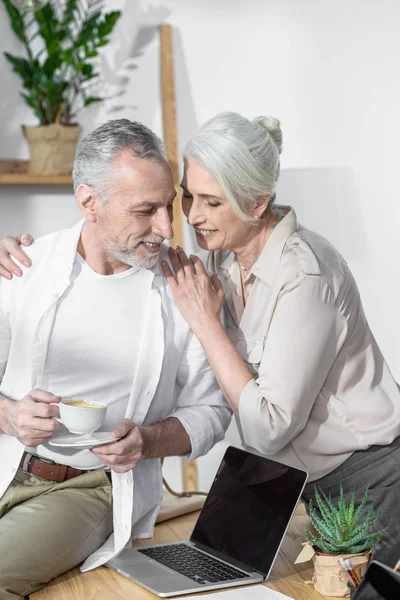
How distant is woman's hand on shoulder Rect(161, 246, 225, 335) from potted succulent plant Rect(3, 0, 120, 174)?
1.21 metres

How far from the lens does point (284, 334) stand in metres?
1.82

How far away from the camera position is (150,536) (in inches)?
80.4

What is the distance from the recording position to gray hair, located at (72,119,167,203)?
189 cm

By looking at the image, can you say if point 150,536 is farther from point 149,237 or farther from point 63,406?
point 149,237

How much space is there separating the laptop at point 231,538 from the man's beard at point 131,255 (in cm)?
49

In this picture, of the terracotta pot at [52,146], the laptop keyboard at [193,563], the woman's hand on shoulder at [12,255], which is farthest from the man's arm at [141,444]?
the terracotta pot at [52,146]

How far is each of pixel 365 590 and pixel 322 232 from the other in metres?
2.17

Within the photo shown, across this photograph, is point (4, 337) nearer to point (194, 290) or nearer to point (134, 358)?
point (134, 358)


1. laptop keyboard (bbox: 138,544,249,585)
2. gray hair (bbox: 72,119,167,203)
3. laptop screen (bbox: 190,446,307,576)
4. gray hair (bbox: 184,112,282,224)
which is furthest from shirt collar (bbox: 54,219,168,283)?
laptop keyboard (bbox: 138,544,249,585)

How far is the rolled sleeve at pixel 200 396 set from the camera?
202 cm

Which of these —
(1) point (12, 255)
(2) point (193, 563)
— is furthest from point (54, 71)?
(2) point (193, 563)

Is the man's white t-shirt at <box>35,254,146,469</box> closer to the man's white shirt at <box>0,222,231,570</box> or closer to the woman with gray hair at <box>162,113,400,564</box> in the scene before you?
the man's white shirt at <box>0,222,231,570</box>

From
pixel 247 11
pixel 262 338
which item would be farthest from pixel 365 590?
pixel 247 11

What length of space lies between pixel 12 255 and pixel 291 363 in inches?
29.2
